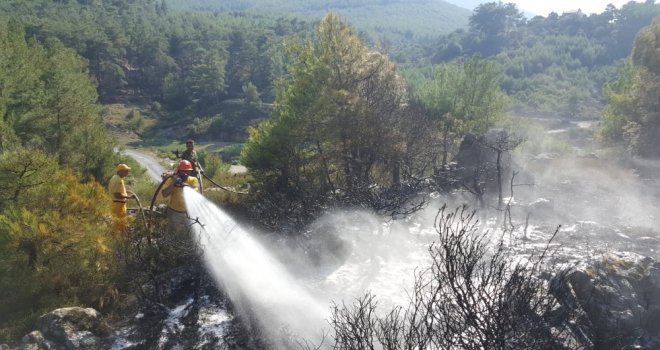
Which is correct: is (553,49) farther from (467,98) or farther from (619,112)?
(467,98)

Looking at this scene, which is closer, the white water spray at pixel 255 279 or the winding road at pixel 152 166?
the white water spray at pixel 255 279

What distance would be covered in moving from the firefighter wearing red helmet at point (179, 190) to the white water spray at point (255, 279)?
8.1 inches

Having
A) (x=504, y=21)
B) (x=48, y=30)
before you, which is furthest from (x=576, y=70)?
(x=48, y=30)

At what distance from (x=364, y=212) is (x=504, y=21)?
17214cm

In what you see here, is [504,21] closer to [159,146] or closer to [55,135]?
[159,146]

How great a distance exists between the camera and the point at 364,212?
1588cm

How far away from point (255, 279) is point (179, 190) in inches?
116

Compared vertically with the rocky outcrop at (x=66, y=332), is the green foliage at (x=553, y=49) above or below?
below

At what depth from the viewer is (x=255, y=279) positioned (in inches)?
478

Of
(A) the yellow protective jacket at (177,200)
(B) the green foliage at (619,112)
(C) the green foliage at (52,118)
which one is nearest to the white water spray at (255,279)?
(A) the yellow protective jacket at (177,200)

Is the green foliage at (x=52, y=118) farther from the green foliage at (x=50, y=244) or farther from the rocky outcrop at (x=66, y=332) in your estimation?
the rocky outcrop at (x=66, y=332)

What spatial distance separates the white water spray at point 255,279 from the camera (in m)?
10.5

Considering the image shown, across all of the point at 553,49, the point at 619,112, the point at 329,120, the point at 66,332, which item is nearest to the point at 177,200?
the point at 66,332

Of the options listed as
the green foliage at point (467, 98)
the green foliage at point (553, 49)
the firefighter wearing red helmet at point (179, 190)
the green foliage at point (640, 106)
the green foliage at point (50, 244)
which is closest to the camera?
the green foliage at point (50, 244)
